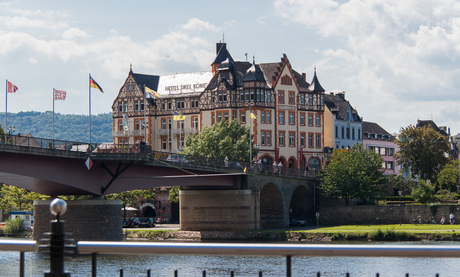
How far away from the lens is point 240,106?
11275cm

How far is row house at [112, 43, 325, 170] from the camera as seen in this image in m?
113

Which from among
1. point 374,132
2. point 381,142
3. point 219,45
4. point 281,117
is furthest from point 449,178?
point 381,142

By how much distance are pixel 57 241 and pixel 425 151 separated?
108 meters

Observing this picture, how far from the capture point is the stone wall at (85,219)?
61.4 m

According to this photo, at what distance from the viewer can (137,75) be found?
125625 mm

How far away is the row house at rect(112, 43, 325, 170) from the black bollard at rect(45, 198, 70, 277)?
98.0 meters

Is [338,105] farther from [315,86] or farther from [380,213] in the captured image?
[380,213]

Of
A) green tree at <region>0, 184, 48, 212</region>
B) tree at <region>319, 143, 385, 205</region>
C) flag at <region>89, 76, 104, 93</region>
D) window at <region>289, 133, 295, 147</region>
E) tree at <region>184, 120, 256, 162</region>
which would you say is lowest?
green tree at <region>0, 184, 48, 212</region>

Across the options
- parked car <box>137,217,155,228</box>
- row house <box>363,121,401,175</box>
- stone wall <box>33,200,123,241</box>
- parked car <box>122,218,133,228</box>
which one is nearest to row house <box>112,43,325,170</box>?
parked car <box>122,218,133,228</box>

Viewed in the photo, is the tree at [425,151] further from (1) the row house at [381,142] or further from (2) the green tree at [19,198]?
(2) the green tree at [19,198]

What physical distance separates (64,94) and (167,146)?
2212 inches

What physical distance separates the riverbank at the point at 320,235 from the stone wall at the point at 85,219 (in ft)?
64.2

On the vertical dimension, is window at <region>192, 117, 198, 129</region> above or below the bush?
above

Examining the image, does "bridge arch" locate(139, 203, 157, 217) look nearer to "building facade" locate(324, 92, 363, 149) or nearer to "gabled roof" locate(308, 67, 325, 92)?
"gabled roof" locate(308, 67, 325, 92)
